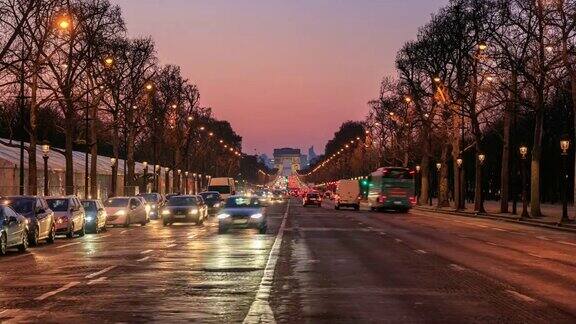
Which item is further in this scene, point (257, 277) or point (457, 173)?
point (457, 173)

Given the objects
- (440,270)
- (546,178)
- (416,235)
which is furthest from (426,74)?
(440,270)

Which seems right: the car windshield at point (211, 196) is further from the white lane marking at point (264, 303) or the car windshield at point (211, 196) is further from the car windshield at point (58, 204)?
the white lane marking at point (264, 303)

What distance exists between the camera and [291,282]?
Result: 58.1ft

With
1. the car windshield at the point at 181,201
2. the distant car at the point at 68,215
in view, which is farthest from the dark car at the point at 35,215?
the car windshield at the point at 181,201

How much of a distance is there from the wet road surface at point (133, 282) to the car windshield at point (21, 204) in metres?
1.32

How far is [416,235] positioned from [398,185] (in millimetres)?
38128

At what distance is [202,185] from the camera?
502 ft

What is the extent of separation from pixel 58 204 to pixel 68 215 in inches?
31.2

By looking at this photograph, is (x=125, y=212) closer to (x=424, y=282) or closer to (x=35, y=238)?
(x=35, y=238)

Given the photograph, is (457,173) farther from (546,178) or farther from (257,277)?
(257,277)

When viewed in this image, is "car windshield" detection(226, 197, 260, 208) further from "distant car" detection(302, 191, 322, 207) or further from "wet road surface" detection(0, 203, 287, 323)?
"distant car" detection(302, 191, 322, 207)

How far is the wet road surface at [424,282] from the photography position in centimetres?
1315

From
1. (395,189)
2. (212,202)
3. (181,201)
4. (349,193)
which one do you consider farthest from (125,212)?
(349,193)

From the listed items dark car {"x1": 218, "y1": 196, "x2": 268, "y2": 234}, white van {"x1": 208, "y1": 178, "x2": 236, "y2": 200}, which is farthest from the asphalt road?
white van {"x1": 208, "y1": 178, "x2": 236, "y2": 200}
